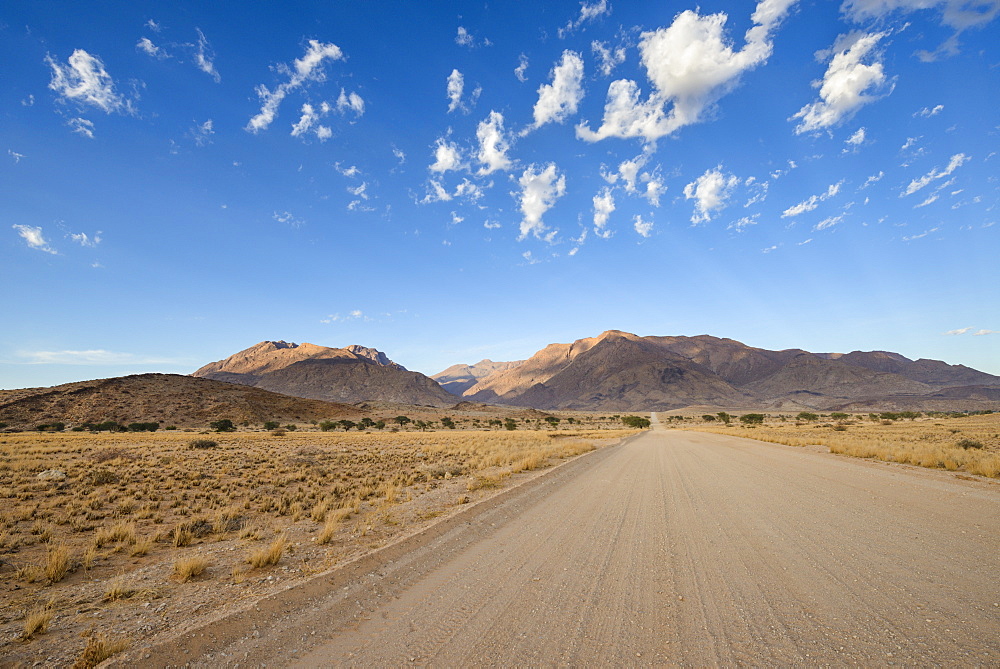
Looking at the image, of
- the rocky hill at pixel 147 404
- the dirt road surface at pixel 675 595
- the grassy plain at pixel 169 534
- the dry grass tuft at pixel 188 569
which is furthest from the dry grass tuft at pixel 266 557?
the rocky hill at pixel 147 404

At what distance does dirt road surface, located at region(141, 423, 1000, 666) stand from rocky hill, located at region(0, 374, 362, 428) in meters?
77.1

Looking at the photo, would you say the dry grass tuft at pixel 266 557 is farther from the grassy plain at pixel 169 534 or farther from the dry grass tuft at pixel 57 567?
the dry grass tuft at pixel 57 567

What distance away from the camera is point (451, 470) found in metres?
17.7

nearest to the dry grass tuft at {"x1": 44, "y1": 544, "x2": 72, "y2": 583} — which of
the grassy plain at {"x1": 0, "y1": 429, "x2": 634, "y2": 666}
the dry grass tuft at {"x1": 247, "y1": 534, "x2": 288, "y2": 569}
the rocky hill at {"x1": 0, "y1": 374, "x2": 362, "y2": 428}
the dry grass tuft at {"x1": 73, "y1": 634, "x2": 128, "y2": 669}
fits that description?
the grassy plain at {"x1": 0, "y1": 429, "x2": 634, "y2": 666}

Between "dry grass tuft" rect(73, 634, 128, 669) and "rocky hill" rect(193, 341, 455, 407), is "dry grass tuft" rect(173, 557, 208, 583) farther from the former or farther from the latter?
"rocky hill" rect(193, 341, 455, 407)

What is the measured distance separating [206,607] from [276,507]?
6.87 m

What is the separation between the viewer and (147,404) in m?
69.9

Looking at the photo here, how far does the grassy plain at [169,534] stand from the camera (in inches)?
197

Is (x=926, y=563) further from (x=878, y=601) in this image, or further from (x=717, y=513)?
(x=717, y=513)

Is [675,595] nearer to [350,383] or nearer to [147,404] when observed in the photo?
[147,404]

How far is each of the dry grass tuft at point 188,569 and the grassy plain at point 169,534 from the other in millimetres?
18

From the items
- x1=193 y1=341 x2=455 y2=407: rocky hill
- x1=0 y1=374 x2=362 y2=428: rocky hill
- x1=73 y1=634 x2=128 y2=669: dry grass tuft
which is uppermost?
x1=193 y1=341 x2=455 y2=407: rocky hill

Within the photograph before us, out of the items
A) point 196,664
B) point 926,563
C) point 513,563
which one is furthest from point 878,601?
point 196,664

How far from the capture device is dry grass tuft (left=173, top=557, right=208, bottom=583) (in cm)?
630
